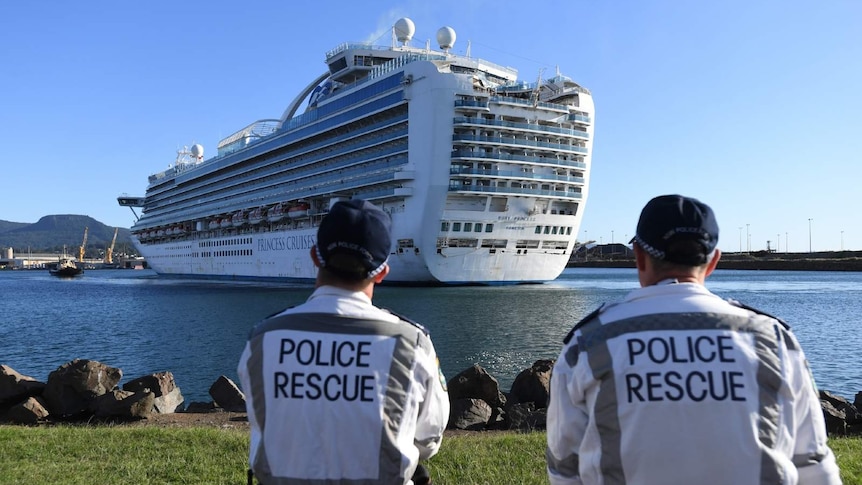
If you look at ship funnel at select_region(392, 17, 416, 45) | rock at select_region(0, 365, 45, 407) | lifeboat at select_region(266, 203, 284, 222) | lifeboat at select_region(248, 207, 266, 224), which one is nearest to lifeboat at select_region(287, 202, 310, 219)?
lifeboat at select_region(266, 203, 284, 222)

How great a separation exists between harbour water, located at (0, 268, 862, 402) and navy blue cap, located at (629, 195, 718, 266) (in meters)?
12.5

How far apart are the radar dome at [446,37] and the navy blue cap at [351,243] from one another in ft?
181

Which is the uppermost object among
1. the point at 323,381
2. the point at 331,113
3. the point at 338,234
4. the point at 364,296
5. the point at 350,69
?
the point at 350,69

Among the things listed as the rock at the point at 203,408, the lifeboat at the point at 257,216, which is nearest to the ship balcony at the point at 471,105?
the lifeboat at the point at 257,216

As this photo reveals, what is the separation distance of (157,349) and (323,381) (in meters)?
21.1

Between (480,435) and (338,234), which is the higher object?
(338,234)

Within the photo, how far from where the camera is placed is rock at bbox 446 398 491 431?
9.12m

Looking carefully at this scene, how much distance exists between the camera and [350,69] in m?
57.4

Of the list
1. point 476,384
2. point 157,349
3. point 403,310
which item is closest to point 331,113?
point 403,310

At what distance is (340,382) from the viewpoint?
2.55m

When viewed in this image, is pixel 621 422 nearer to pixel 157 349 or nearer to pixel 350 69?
pixel 157 349

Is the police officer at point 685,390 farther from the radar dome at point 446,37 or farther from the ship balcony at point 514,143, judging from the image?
the radar dome at point 446,37

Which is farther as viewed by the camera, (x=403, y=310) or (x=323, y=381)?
(x=403, y=310)

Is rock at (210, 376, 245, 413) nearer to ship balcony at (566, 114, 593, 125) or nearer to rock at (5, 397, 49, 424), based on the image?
rock at (5, 397, 49, 424)
